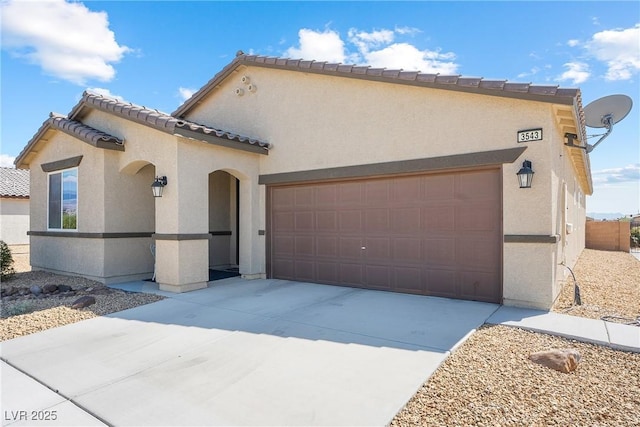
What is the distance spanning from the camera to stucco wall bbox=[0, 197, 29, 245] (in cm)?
2292

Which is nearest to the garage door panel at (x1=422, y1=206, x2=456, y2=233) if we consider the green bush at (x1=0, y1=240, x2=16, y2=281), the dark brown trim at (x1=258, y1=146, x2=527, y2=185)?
the dark brown trim at (x1=258, y1=146, x2=527, y2=185)

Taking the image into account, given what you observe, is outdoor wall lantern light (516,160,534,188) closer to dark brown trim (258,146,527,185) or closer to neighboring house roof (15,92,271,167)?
dark brown trim (258,146,527,185)

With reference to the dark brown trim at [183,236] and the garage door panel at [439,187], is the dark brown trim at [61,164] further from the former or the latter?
the garage door panel at [439,187]

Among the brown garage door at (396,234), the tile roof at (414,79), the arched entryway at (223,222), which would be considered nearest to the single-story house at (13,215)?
the arched entryway at (223,222)

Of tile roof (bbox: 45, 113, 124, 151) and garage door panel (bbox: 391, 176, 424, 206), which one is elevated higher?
tile roof (bbox: 45, 113, 124, 151)

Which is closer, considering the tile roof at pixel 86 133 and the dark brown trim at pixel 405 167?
the dark brown trim at pixel 405 167

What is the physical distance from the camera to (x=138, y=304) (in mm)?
7902

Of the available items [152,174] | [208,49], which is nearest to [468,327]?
[152,174]

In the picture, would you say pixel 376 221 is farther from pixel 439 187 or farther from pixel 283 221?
pixel 283 221

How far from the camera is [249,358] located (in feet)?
16.0

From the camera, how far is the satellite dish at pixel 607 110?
8.21 m

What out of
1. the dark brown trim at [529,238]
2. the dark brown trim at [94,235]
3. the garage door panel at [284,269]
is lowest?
the garage door panel at [284,269]

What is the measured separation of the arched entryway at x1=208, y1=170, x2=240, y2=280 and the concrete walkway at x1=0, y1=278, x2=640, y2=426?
497cm

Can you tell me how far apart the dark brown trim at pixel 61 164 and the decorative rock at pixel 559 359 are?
1182 cm
